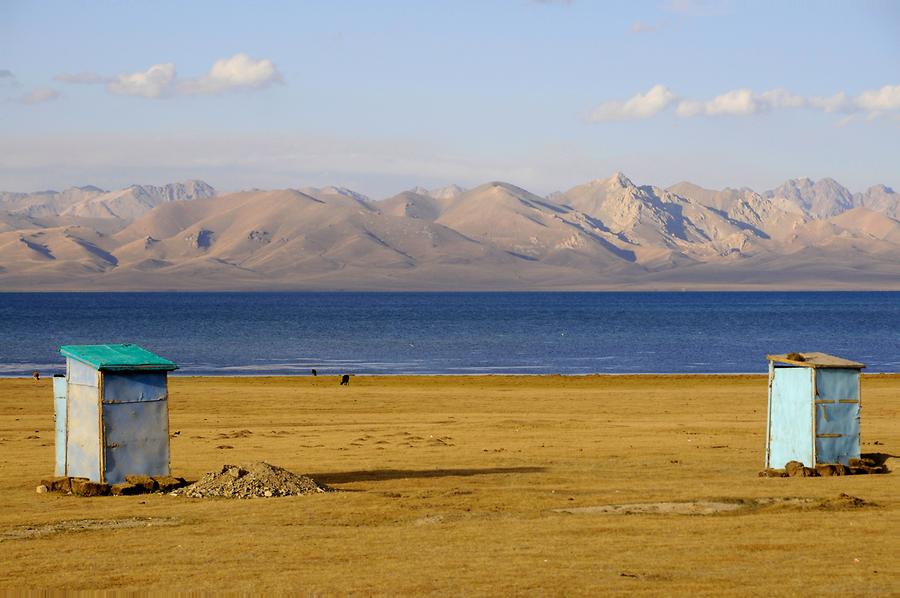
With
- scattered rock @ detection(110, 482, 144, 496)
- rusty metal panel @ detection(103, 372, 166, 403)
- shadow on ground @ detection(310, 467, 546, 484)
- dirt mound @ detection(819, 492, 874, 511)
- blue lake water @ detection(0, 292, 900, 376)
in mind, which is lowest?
blue lake water @ detection(0, 292, 900, 376)

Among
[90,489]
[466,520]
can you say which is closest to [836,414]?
[466,520]

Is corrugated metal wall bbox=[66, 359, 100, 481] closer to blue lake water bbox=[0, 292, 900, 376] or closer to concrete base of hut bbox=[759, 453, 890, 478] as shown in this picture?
concrete base of hut bbox=[759, 453, 890, 478]

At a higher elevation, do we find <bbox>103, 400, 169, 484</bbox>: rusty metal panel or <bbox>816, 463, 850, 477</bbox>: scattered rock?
<bbox>103, 400, 169, 484</bbox>: rusty metal panel

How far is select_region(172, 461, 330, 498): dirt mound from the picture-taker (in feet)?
73.7

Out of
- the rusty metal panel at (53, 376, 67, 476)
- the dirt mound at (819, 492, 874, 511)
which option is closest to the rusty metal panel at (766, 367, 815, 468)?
the dirt mound at (819, 492, 874, 511)

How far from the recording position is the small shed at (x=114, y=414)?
22.6 metres

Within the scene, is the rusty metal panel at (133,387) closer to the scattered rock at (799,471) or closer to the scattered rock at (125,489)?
the scattered rock at (125,489)

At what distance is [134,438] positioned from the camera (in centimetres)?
2295

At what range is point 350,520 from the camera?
20.2m

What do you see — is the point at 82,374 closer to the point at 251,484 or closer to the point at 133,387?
the point at 133,387

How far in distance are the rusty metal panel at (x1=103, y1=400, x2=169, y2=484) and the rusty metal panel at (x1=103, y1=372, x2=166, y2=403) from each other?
0.30ft

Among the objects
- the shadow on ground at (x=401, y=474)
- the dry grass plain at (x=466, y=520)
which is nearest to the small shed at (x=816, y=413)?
the dry grass plain at (x=466, y=520)

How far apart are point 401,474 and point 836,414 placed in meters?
8.28

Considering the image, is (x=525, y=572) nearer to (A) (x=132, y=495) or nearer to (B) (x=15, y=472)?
(A) (x=132, y=495)
